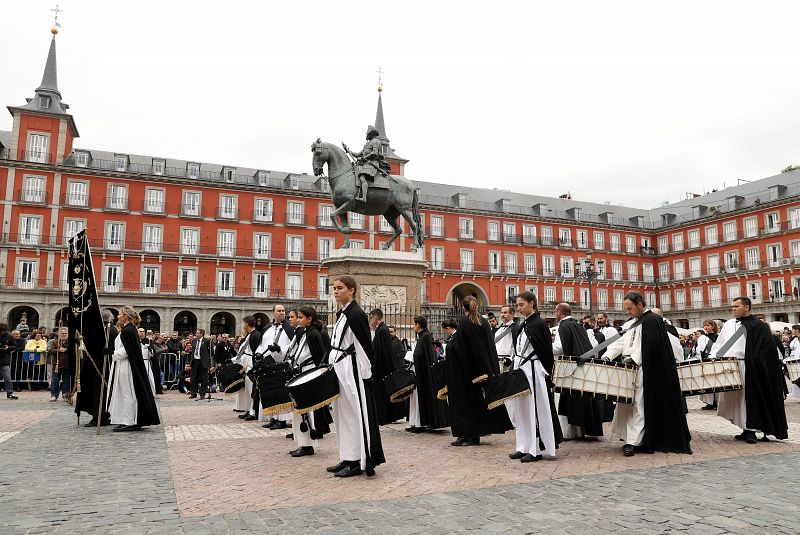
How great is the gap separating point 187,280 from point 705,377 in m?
44.2

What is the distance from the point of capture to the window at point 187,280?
46.1 m

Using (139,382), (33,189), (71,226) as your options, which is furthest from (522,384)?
(33,189)

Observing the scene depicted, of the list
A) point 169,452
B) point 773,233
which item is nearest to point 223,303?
point 169,452

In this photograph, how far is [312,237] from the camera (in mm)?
50781

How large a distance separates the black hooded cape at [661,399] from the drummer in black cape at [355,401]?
324cm

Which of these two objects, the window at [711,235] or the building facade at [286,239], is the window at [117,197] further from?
the window at [711,235]

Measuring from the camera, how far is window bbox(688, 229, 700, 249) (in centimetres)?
5902

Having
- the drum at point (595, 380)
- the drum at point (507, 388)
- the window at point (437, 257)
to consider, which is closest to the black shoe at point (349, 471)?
the drum at point (507, 388)

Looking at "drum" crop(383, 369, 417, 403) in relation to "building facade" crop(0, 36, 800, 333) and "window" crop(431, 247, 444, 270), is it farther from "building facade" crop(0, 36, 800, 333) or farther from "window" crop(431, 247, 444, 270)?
"window" crop(431, 247, 444, 270)

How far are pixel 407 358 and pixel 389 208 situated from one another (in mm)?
6216

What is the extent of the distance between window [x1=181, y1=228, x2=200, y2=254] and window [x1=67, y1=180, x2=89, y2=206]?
23.5ft

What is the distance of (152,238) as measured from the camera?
152 ft

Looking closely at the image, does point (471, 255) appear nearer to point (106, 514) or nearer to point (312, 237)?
point (312, 237)

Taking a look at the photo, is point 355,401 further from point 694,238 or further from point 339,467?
point 694,238
